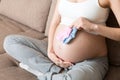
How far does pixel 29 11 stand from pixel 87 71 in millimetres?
933

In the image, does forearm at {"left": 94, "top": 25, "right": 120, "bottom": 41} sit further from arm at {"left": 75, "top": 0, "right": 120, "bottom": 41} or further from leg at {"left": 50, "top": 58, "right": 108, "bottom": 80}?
leg at {"left": 50, "top": 58, "right": 108, "bottom": 80}

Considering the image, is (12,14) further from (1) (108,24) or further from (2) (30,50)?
(1) (108,24)

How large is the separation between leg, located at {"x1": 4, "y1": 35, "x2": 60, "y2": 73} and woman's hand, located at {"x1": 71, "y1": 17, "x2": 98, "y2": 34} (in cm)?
25

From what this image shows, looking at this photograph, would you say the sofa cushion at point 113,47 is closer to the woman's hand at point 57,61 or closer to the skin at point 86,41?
the skin at point 86,41

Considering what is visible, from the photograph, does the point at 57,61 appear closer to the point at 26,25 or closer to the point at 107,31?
the point at 107,31

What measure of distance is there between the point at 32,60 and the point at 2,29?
663mm

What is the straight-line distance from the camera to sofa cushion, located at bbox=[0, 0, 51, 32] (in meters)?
2.00

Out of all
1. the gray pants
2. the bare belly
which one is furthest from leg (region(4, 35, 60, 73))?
the bare belly

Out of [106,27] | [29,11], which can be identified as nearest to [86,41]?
[106,27]

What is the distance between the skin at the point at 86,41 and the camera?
1308 mm

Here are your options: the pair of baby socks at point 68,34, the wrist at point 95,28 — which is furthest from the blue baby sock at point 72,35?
the wrist at point 95,28

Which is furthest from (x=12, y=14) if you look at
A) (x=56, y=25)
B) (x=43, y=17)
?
(x=56, y=25)

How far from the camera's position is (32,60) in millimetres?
1461

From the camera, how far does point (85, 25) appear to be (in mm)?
1327
